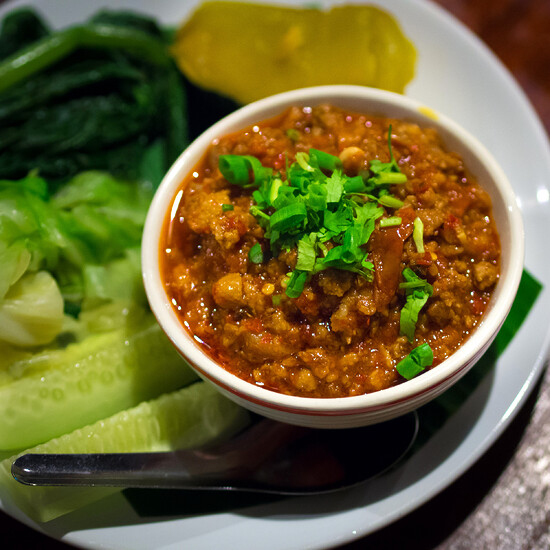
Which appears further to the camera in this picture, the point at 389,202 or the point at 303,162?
the point at 303,162

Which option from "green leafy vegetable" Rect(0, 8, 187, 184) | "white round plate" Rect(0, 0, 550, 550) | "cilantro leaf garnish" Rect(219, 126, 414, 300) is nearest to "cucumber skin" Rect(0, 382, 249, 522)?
"white round plate" Rect(0, 0, 550, 550)

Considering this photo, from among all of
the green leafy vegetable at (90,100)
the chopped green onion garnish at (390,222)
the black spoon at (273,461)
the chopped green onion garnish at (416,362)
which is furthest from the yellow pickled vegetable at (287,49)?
the black spoon at (273,461)

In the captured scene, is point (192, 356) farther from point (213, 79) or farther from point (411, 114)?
point (213, 79)

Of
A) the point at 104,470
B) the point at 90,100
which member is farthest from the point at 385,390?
the point at 90,100

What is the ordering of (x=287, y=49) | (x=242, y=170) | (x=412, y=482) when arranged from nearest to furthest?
(x=242, y=170) → (x=412, y=482) → (x=287, y=49)

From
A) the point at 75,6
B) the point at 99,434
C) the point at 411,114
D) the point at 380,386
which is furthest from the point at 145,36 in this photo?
the point at 380,386

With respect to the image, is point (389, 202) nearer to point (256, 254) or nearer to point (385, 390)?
point (256, 254)

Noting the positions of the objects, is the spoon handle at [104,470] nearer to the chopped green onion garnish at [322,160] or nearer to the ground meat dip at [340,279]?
Answer: the ground meat dip at [340,279]
